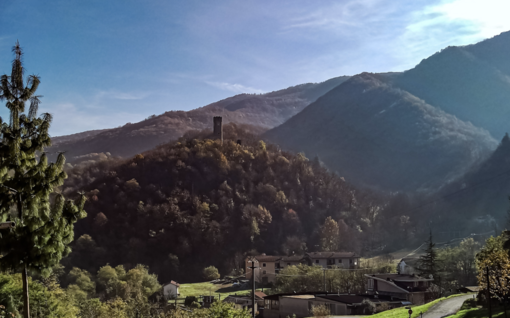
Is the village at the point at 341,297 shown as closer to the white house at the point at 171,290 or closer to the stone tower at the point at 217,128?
the white house at the point at 171,290

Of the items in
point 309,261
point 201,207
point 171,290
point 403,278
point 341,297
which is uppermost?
point 201,207

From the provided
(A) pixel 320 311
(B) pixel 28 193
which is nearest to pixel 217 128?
(A) pixel 320 311

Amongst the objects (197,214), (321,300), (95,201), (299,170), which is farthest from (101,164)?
(321,300)

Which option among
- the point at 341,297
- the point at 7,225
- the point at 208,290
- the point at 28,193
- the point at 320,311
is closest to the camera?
the point at 7,225

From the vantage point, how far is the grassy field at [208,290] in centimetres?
9159

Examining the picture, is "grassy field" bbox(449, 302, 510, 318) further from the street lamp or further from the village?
the street lamp

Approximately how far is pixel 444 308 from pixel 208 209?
110 meters

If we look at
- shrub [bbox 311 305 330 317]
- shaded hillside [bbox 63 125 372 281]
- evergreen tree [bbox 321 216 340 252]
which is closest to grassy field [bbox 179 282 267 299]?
shaded hillside [bbox 63 125 372 281]

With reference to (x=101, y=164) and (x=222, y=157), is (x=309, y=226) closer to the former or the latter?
(x=222, y=157)

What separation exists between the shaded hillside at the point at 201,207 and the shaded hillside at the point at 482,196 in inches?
1368

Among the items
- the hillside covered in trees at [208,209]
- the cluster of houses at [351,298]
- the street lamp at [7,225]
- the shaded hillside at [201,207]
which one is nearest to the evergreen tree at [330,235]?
the hillside covered in trees at [208,209]

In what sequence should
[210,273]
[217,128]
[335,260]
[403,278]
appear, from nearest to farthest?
[403,278], [335,260], [210,273], [217,128]

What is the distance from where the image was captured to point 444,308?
153ft

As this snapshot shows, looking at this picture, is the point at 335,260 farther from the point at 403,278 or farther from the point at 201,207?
the point at 201,207
